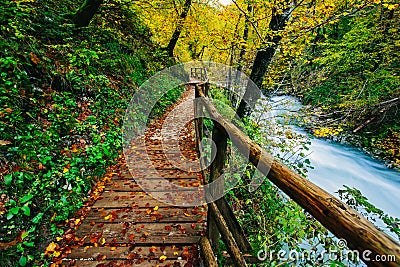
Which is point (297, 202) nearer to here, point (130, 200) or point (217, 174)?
point (217, 174)

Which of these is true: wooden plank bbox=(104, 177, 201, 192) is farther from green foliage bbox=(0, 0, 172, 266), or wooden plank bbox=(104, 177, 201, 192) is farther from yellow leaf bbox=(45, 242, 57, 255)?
yellow leaf bbox=(45, 242, 57, 255)

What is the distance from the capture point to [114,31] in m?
8.09

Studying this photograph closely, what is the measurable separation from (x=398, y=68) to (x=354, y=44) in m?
2.05

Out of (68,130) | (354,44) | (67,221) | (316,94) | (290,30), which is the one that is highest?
(354,44)

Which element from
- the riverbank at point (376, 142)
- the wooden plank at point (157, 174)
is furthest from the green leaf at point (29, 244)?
the riverbank at point (376, 142)

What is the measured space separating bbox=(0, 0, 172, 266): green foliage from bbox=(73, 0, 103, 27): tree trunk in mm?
222

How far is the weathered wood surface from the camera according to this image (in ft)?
2.60

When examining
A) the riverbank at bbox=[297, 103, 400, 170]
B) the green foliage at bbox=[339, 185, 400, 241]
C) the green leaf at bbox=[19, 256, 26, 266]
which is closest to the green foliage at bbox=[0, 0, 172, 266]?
the green leaf at bbox=[19, 256, 26, 266]

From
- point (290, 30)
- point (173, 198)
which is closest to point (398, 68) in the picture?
point (290, 30)

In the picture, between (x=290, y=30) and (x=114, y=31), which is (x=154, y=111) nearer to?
(x=114, y=31)

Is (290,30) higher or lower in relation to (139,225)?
higher

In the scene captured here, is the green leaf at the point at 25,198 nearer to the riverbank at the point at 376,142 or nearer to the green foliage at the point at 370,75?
the riverbank at the point at 376,142

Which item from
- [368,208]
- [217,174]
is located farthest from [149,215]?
[368,208]

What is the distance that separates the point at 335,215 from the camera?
3.22ft
